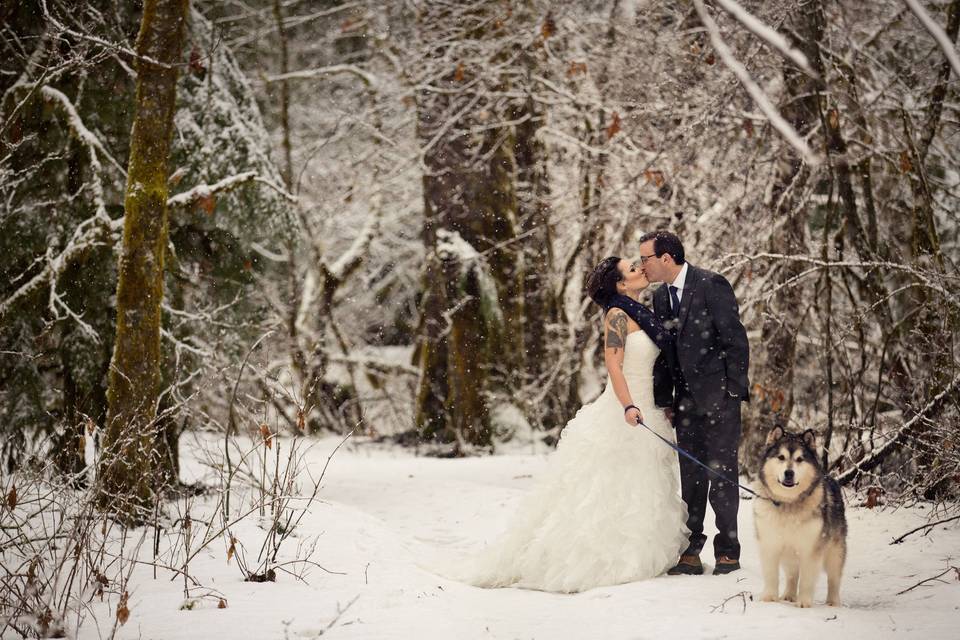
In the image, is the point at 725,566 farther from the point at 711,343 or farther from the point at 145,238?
the point at 145,238

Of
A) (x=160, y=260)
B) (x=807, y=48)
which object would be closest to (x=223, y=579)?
(x=160, y=260)

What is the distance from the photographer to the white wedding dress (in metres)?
5.10

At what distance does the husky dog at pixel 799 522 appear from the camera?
4.16 m

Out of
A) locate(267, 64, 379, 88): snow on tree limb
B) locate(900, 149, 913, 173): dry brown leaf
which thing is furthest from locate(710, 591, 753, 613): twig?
locate(267, 64, 379, 88): snow on tree limb

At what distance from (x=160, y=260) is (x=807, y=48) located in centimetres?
542

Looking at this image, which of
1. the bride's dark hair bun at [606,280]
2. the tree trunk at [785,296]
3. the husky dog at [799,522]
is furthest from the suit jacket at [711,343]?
the tree trunk at [785,296]

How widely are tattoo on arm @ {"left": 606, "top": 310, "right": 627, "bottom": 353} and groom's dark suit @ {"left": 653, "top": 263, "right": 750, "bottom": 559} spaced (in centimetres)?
35

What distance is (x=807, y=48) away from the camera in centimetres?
668

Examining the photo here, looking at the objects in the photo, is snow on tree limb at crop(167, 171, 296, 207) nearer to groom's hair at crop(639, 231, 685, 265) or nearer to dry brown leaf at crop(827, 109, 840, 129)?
groom's hair at crop(639, 231, 685, 265)

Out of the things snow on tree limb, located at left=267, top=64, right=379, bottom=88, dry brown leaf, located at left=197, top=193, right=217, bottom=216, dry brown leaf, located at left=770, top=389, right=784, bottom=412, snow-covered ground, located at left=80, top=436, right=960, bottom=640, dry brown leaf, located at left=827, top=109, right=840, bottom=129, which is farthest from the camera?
snow on tree limb, located at left=267, top=64, right=379, bottom=88

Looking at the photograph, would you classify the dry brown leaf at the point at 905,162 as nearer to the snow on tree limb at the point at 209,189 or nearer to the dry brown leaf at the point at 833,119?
the dry brown leaf at the point at 833,119

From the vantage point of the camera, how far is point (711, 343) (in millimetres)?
5152

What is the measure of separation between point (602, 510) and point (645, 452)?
0.47 meters

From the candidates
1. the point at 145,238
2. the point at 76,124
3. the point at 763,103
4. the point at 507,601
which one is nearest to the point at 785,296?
the point at 507,601
